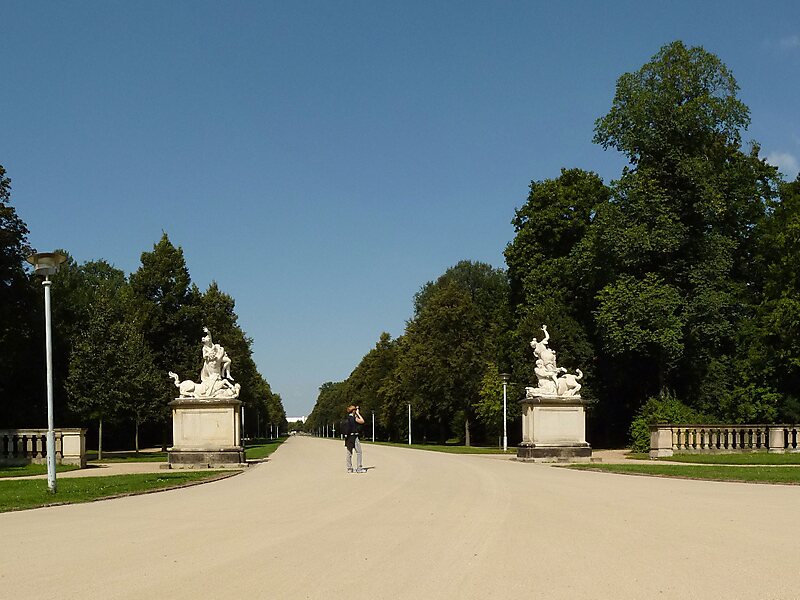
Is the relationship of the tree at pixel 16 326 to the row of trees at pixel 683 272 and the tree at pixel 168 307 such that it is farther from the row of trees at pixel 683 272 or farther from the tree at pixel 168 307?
the row of trees at pixel 683 272

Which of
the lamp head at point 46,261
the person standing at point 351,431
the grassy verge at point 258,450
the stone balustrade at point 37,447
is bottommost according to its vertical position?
the grassy verge at point 258,450

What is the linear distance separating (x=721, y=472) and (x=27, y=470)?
20.4 m

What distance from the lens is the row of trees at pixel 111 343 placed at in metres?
38.9

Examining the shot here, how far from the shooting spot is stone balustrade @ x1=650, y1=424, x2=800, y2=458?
31594 mm

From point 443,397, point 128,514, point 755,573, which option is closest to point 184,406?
point 128,514

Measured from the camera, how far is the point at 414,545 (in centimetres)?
962

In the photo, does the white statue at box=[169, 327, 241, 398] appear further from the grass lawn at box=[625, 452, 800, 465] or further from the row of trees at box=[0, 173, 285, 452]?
the grass lawn at box=[625, 452, 800, 465]

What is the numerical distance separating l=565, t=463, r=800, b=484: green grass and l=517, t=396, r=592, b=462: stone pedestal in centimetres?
470

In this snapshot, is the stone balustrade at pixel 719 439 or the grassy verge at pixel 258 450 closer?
the stone balustrade at pixel 719 439

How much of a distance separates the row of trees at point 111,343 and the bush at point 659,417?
23684 mm

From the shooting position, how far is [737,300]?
39062 mm

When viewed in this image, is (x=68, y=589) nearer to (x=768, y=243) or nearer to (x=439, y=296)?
(x=768, y=243)

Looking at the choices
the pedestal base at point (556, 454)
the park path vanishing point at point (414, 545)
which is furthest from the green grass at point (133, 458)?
the park path vanishing point at point (414, 545)

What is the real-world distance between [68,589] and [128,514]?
20.4 feet
